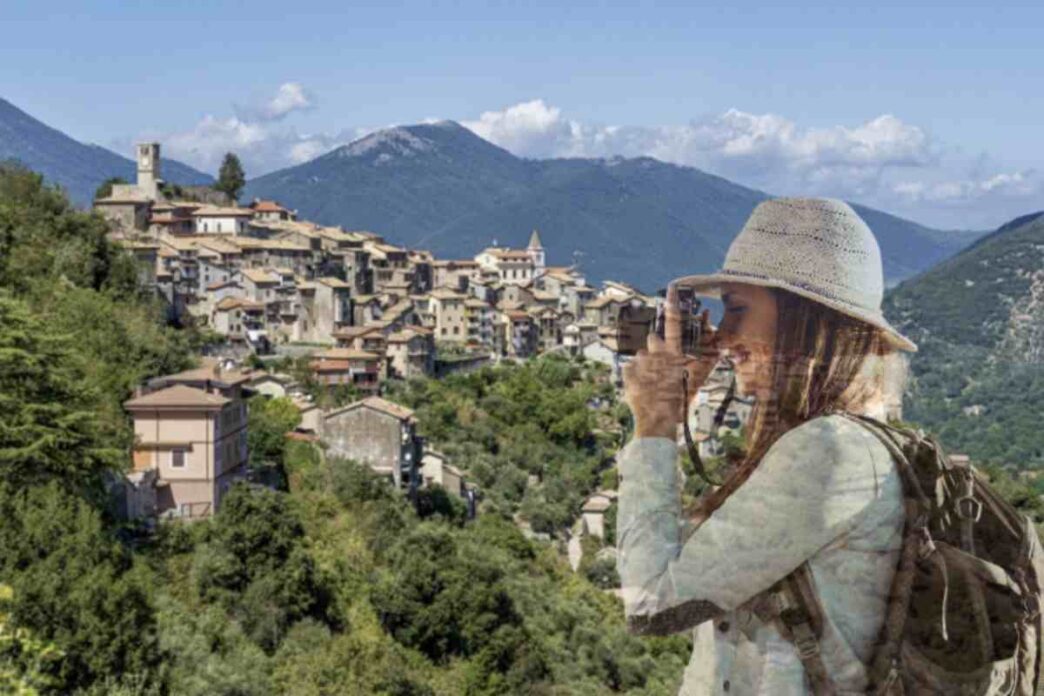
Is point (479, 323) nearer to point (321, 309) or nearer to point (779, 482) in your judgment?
point (321, 309)

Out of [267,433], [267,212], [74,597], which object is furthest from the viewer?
[267,212]

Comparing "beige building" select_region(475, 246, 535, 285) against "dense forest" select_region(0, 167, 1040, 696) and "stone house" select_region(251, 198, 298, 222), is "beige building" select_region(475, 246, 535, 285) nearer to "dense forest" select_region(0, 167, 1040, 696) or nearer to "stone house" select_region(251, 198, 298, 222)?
"stone house" select_region(251, 198, 298, 222)

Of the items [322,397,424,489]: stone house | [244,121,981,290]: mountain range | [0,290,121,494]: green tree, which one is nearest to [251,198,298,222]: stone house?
[244,121,981,290]: mountain range

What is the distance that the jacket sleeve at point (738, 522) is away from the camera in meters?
1.69

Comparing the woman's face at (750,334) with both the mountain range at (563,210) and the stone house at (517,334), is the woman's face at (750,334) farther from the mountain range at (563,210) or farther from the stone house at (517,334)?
the mountain range at (563,210)

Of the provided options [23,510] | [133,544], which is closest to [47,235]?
[133,544]

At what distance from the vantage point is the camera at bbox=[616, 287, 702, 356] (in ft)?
6.03

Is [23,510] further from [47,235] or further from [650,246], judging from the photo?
[650,246]

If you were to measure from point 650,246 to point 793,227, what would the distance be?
10201 cm

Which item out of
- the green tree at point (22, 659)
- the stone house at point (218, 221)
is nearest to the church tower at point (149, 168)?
the stone house at point (218, 221)

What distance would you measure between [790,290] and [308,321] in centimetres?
4176

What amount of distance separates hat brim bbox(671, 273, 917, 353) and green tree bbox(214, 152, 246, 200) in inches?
2105

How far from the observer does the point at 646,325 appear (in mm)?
1848

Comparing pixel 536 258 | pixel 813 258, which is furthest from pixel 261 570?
pixel 536 258
